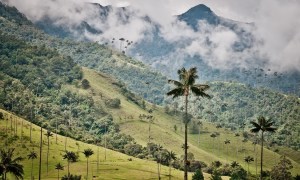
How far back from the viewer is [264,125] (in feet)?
332

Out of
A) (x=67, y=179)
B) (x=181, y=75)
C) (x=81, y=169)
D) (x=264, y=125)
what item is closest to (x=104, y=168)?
(x=81, y=169)

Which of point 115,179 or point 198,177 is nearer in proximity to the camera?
point 198,177

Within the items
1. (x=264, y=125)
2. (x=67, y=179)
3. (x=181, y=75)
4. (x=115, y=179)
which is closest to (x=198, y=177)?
(x=115, y=179)

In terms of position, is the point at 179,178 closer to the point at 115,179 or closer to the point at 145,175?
the point at 145,175

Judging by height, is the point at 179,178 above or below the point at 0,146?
below

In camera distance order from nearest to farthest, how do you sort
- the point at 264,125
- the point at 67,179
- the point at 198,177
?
the point at 264,125
the point at 67,179
the point at 198,177

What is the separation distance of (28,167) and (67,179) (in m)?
56.0

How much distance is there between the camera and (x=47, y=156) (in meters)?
195

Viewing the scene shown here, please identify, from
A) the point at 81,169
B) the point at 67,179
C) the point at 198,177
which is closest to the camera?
the point at 67,179

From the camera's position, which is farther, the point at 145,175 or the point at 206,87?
the point at 145,175

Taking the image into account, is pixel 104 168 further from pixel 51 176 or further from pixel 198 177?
pixel 198 177

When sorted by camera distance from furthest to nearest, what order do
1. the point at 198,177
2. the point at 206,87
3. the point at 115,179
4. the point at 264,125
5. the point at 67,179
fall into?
the point at 115,179 → the point at 198,177 → the point at 67,179 → the point at 264,125 → the point at 206,87

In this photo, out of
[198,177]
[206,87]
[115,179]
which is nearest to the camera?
[206,87]

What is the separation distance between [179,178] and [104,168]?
109ft
